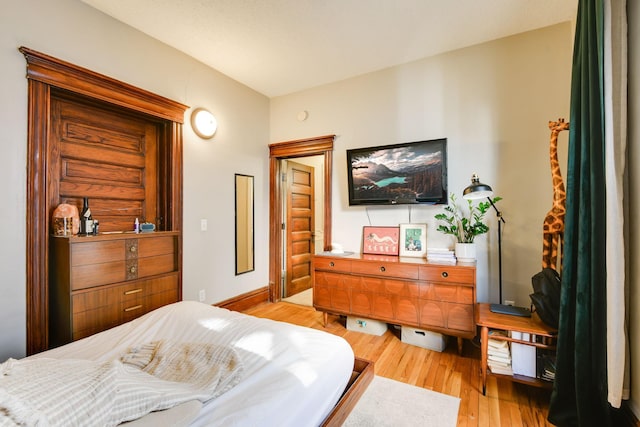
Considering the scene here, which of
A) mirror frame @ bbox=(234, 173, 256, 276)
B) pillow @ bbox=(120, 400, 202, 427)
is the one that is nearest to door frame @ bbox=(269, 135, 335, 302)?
mirror frame @ bbox=(234, 173, 256, 276)

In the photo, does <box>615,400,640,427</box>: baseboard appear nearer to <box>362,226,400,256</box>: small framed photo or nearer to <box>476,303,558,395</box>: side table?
<box>476,303,558,395</box>: side table

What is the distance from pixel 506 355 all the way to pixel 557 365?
310 millimetres

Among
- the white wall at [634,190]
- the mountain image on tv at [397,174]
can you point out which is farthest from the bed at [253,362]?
the mountain image on tv at [397,174]

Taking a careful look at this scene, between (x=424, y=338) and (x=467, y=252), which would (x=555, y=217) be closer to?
(x=467, y=252)

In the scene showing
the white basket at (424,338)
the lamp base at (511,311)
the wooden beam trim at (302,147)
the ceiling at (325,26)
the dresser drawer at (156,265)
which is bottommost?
the white basket at (424,338)

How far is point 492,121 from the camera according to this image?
2.65 meters

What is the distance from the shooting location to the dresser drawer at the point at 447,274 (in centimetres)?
231

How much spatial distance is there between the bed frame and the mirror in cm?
220

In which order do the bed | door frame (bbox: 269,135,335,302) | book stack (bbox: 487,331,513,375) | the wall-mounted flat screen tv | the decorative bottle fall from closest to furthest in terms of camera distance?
the bed, book stack (bbox: 487,331,513,375), the decorative bottle, the wall-mounted flat screen tv, door frame (bbox: 269,135,335,302)

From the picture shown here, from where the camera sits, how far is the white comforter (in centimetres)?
95

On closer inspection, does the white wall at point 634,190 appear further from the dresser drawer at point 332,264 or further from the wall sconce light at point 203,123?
the wall sconce light at point 203,123

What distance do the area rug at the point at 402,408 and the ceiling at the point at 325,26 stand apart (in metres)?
2.83

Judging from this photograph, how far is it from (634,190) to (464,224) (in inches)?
51.4

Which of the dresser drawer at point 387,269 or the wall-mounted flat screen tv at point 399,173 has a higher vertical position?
the wall-mounted flat screen tv at point 399,173
